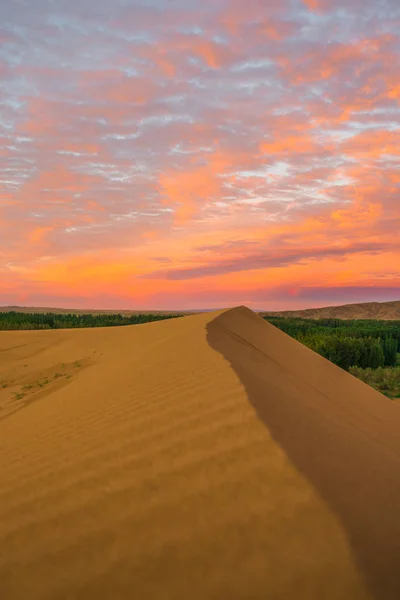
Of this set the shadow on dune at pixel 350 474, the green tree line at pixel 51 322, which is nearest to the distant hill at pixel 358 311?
the green tree line at pixel 51 322

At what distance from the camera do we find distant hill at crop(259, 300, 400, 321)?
147700mm

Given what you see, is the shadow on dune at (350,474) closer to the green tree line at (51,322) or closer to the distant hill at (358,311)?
the green tree line at (51,322)

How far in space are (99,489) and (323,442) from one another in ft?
7.58

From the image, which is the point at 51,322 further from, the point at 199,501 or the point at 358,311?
the point at 358,311

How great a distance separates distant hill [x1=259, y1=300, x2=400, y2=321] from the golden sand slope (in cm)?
14287

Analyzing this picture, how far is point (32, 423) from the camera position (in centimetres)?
723

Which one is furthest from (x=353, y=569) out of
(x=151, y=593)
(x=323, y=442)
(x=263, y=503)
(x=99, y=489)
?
(x=99, y=489)

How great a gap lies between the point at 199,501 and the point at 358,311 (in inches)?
6373

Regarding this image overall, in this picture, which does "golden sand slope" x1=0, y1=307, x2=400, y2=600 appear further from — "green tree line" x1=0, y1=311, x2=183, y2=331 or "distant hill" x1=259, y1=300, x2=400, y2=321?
"distant hill" x1=259, y1=300, x2=400, y2=321

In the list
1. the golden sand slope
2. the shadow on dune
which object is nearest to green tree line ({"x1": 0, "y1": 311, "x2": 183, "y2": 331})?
the golden sand slope

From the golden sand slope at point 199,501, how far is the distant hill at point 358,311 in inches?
5625

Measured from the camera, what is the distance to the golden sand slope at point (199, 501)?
302cm

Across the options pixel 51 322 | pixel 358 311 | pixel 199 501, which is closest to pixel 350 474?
pixel 199 501

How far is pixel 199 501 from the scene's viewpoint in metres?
3.71
